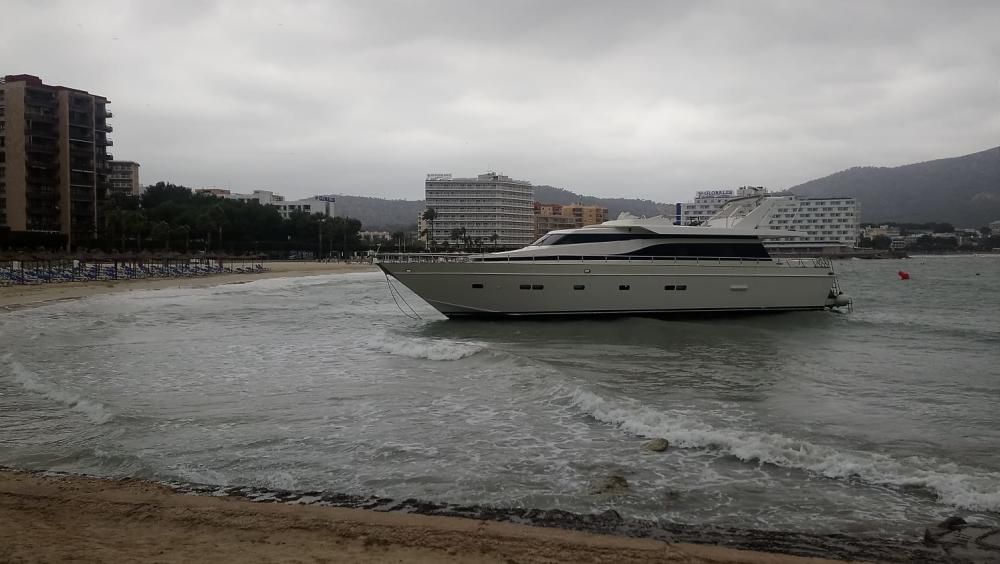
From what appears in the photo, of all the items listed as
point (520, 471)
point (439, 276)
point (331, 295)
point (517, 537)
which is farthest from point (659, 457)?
point (331, 295)

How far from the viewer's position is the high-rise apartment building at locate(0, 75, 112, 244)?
227 ft

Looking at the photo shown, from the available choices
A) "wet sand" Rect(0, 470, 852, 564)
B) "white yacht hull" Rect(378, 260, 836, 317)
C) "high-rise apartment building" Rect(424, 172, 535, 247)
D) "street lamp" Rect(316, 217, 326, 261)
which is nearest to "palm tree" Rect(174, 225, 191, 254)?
"street lamp" Rect(316, 217, 326, 261)

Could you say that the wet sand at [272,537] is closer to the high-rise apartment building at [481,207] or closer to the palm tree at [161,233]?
the palm tree at [161,233]

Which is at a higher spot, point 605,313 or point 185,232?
point 185,232

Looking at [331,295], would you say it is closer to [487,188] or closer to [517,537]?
[517,537]

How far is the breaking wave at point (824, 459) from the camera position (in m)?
6.45

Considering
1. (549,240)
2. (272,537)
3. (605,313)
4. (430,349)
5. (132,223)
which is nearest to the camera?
(272,537)

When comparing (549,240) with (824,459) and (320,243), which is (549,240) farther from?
(320,243)

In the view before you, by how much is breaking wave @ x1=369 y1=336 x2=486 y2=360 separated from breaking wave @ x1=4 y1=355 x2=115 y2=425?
696 centimetres

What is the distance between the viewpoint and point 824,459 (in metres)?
7.40

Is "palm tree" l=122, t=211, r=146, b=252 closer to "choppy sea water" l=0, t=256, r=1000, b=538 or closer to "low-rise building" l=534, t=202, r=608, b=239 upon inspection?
"choppy sea water" l=0, t=256, r=1000, b=538

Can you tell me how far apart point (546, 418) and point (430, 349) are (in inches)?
268

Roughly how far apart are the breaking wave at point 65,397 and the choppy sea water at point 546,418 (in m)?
0.06

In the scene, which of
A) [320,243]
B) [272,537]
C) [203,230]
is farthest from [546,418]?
[320,243]
